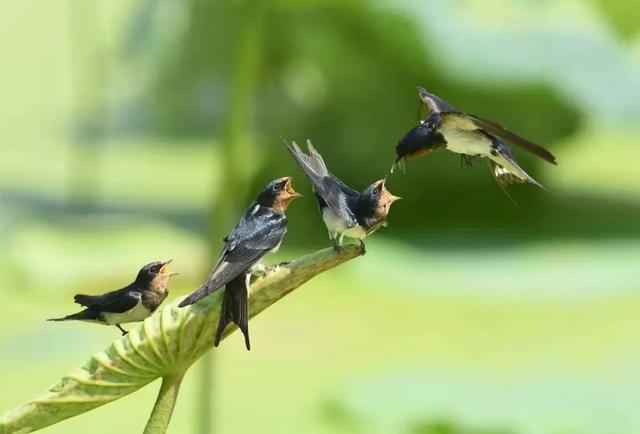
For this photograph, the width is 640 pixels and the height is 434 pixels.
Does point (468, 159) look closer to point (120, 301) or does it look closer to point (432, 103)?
point (432, 103)

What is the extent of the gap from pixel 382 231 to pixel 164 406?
5616mm

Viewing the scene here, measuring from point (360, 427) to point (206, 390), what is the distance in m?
0.80

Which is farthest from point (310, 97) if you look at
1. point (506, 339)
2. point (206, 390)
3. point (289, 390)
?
point (206, 390)

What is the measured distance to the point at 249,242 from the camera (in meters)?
0.50

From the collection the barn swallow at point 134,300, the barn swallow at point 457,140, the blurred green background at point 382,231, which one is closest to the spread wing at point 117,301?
the barn swallow at point 134,300

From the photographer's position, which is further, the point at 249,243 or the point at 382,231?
the point at 382,231

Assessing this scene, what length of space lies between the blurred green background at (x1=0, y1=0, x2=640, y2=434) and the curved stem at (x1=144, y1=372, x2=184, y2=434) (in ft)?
4.18

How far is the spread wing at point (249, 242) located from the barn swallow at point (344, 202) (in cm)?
2

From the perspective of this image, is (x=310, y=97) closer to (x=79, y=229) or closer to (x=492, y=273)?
(x=79, y=229)

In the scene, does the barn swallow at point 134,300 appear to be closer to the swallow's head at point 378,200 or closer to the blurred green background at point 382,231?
the swallow's head at point 378,200

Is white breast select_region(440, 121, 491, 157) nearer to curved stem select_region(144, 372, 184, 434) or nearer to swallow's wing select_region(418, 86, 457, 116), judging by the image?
swallow's wing select_region(418, 86, 457, 116)

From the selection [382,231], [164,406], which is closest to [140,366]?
[164,406]

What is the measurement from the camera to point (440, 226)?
666cm

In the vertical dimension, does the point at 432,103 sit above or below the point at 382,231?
below
